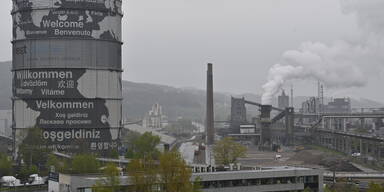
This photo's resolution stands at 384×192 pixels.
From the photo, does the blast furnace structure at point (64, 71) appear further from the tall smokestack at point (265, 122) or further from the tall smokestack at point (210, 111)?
the tall smokestack at point (265, 122)

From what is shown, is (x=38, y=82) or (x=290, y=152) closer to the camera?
(x=38, y=82)

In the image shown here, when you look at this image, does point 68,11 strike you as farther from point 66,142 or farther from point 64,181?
point 64,181

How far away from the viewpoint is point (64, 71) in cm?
5872

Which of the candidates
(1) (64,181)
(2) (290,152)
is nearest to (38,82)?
(1) (64,181)

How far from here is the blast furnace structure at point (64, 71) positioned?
58.6 metres

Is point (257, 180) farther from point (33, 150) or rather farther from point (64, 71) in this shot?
point (64, 71)

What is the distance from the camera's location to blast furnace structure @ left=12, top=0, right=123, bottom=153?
192 ft

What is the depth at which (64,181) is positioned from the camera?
34250mm

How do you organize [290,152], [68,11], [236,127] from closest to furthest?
[68,11] → [290,152] → [236,127]

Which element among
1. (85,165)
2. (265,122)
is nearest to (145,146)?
(85,165)

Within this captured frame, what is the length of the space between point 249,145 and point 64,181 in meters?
84.3

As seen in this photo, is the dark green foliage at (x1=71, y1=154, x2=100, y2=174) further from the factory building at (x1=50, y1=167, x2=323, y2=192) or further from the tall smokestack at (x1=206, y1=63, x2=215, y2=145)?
the tall smokestack at (x1=206, y1=63, x2=215, y2=145)

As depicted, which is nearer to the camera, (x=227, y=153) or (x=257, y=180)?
(x=257, y=180)

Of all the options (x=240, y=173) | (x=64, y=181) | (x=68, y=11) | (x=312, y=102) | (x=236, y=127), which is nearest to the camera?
(x=64, y=181)
